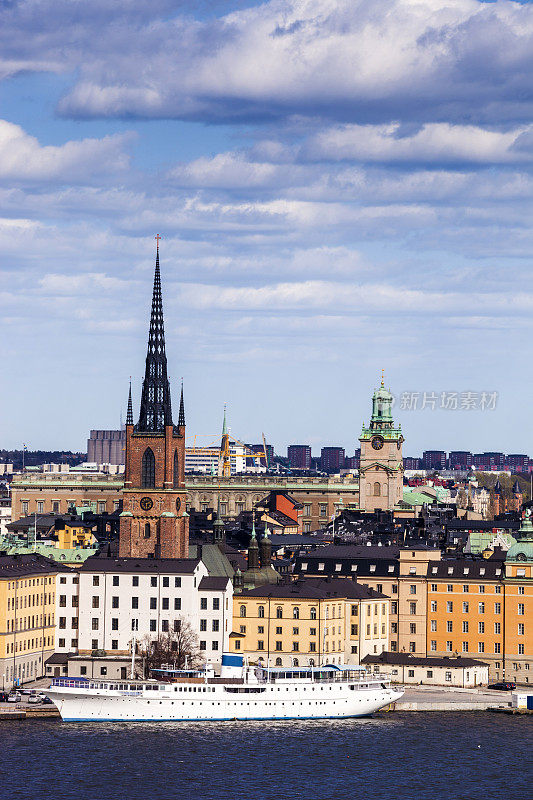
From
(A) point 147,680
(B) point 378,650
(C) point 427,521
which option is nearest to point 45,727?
(A) point 147,680

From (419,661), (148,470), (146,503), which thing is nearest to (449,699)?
(419,661)

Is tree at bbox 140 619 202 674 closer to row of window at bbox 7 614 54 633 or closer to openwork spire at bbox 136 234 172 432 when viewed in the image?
row of window at bbox 7 614 54 633

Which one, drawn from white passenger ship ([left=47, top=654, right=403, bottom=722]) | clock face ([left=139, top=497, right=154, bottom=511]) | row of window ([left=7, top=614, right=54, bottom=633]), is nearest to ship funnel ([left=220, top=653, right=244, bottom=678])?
white passenger ship ([left=47, top=654, right=403, bottom=722])

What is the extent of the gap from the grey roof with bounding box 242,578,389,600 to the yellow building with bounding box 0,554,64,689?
41.9ft

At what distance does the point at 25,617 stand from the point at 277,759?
28.6 m

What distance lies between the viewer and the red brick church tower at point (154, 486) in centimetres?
14500

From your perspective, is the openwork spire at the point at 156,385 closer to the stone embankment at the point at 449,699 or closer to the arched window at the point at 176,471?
the arched window at the point at 176,471

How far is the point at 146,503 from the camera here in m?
146

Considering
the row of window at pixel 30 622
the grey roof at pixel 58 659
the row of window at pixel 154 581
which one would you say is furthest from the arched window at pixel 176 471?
the grey roof at pixel 58 659

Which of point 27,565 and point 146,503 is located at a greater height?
point 146,503

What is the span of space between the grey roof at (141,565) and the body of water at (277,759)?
16206 mm

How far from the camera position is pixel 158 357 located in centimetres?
15038

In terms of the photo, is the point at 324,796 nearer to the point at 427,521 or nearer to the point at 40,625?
the point at 40,625

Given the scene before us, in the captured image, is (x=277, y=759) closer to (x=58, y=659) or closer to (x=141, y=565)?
(x=58, y=659)
